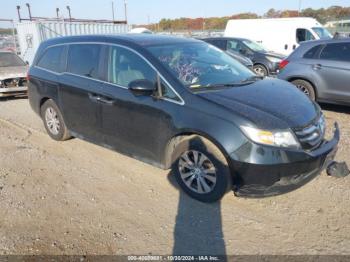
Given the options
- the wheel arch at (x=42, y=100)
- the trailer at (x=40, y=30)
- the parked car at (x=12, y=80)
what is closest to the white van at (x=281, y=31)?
the trailer at (x=40, y=30)

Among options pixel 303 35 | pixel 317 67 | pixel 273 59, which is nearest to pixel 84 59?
Result: pixel 317 67

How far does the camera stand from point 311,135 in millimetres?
3334

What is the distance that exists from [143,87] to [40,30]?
1287 centimetres

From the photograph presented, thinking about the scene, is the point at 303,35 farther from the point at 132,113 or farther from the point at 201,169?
the point at 201,169

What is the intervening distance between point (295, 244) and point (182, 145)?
4.70 ft

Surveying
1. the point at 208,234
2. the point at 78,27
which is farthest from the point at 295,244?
the point at 78,27

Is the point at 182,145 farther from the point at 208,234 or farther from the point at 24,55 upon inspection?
the point at 24,55

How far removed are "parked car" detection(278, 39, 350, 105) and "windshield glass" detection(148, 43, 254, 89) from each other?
307 cm

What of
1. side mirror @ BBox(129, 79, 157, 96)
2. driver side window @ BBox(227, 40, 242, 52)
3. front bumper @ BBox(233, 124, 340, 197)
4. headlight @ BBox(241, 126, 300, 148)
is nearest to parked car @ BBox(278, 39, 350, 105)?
front bumper @ BBox(233, 124, 340, 197)

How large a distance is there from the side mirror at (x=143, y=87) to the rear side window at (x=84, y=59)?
93 cm

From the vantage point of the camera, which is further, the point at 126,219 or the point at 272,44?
the point at 272,44

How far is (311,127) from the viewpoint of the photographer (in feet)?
11.0

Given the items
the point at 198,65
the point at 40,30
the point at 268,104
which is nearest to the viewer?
the point at 268,104

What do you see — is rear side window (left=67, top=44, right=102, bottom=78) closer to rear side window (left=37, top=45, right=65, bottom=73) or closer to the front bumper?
rear side window (left=37, top=45, right=65, bottom=73)
